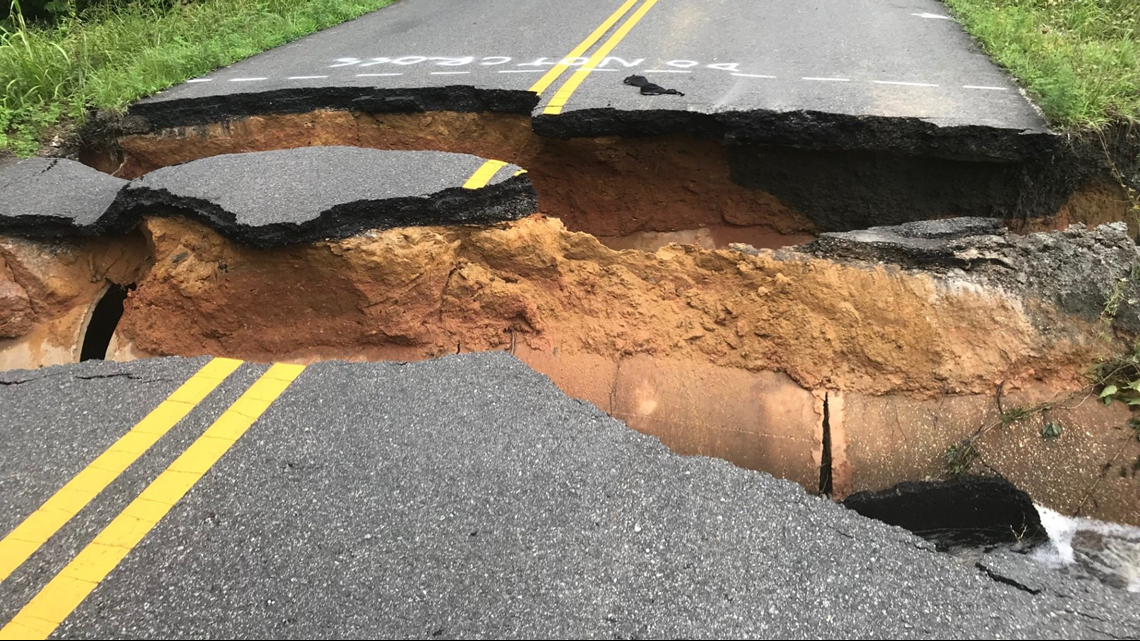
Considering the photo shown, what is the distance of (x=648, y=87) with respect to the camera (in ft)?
18.3

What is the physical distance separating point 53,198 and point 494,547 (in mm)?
4689

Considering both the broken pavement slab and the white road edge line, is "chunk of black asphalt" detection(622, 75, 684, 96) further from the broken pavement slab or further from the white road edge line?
the broken pavement slab

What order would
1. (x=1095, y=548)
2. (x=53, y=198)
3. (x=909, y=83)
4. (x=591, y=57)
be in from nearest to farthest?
(x=1095, y=548) < (x=53, y=198) < (x=909, y=83) < (x=591, y=57)

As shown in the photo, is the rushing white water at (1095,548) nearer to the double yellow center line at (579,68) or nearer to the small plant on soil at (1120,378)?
the small plant on soil at (1120,378)

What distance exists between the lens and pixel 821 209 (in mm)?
5238

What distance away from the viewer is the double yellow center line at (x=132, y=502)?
7.30ft

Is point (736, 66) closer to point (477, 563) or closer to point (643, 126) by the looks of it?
point (643, 126)

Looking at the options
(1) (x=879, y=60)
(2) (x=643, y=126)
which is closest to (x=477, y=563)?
(2) (x=643, y=126)

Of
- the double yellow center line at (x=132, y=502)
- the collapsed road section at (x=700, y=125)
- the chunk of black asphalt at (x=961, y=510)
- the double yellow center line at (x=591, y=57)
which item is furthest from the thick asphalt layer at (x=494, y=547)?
the double yellow center line at (x=591, y=57)

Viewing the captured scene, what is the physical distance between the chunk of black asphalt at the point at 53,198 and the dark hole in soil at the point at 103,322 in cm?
50

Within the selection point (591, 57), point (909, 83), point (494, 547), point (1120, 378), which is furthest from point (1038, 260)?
point (591, 57)

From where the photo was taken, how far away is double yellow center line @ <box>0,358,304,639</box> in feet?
7.30

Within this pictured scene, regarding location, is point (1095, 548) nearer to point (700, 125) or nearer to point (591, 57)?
point (700, 125)

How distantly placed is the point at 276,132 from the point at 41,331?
244cm
